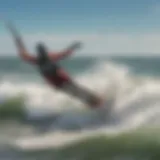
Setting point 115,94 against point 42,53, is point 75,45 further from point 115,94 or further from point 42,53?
point 115,94

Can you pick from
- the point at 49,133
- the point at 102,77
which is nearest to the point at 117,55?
the point at 102,77

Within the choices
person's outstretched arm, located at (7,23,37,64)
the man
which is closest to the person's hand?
the man

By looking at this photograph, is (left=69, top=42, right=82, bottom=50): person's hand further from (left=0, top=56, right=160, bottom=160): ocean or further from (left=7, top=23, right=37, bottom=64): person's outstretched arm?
(left=7, top=23, right=37, bottom=64): person's outstretched arm

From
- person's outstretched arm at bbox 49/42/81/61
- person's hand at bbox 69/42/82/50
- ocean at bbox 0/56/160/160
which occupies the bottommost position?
ocean at bbox 0/56/160/160

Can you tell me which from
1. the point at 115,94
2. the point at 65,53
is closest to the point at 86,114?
the point at 115,94

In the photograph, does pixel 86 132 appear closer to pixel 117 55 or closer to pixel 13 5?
pixel 117 55

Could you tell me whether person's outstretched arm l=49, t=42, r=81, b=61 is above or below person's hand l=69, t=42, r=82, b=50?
below

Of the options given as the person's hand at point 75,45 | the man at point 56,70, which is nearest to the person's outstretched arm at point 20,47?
the man at point 56,70
